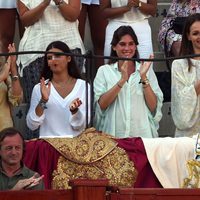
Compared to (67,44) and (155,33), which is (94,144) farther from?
(155,33)

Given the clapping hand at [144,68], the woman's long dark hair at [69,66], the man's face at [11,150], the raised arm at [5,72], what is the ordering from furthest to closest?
the woman's long dark hair at [69,66]
the clapping hand at [144,68]
the raised arm at [5,72]
the man's face at [11,150]

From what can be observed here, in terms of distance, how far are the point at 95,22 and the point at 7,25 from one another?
0.82 meters

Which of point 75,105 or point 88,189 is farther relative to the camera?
point 75,105

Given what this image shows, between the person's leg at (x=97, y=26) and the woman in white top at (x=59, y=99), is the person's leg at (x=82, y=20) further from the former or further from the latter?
the woman in white top at (x=59, y=99)

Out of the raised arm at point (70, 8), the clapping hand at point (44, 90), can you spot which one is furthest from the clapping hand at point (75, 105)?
the raised arm at point (70, 8)

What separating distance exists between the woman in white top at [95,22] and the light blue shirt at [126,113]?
3.95 ft

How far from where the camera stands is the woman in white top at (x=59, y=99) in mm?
11102

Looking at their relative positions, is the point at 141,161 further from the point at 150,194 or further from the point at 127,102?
the point at 150,194

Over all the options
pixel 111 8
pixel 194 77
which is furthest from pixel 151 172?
pixel 111 8

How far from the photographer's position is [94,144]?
1080 cm

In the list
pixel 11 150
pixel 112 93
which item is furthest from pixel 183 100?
pixel 11 150

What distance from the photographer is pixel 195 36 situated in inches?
450

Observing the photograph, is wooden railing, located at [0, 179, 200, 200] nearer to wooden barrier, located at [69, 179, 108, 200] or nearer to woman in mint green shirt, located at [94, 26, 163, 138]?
wooden barrier, located at [69, 179, 108, 200]

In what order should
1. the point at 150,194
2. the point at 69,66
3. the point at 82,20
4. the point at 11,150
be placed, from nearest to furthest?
the point at 150,194
the point at 11,150
the point at 69,66
the point at 82,20
